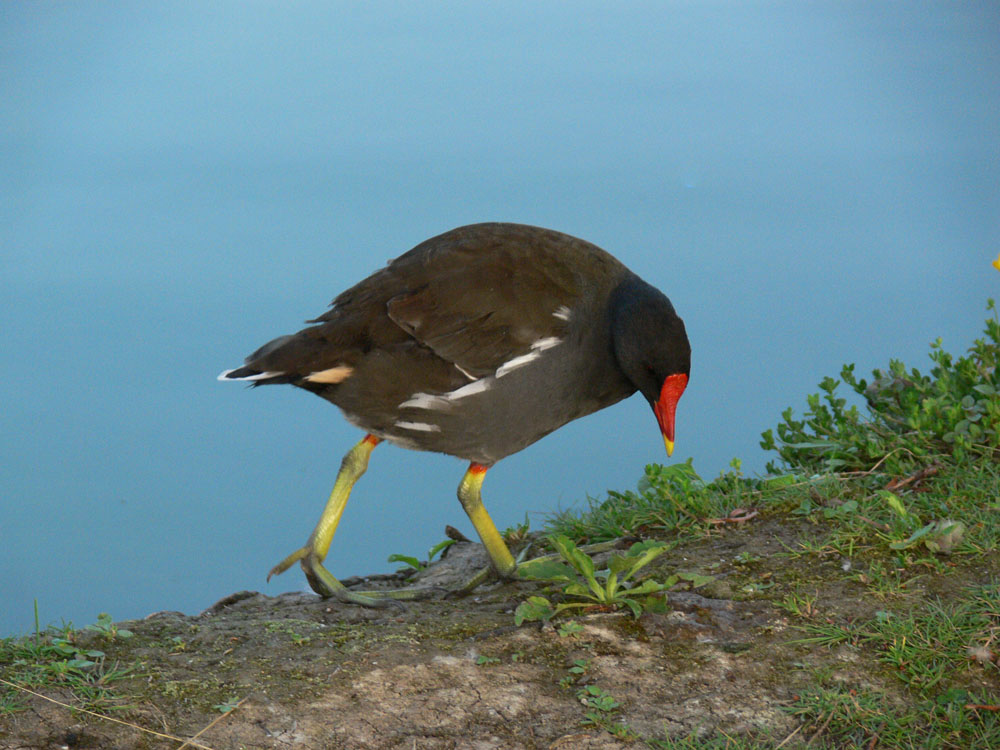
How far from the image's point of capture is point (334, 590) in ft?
14.9

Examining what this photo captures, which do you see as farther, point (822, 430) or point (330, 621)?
point (822, 430)

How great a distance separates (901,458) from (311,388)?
2789mm

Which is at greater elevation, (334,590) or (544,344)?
(544,344)

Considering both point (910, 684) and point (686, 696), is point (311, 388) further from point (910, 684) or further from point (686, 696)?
→ point (910, 684)

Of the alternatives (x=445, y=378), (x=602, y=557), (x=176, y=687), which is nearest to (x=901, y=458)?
(x=602, y=557)

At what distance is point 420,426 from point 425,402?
12 centimetres

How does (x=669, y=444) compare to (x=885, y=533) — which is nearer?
(x=885, y=533)

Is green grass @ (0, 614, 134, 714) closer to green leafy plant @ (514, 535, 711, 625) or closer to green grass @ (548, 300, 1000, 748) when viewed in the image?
green leafy plant @ (514, 535, 711, 625)

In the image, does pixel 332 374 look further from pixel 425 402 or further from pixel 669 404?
pixel 669 404

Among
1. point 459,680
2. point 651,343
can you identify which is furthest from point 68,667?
point 651,343

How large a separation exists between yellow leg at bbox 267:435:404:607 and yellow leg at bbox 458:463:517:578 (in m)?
0.53

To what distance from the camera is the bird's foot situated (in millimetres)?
4352

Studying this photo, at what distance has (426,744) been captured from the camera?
9.99 feet

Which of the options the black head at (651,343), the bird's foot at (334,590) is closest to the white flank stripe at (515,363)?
the black head at (651,343)
